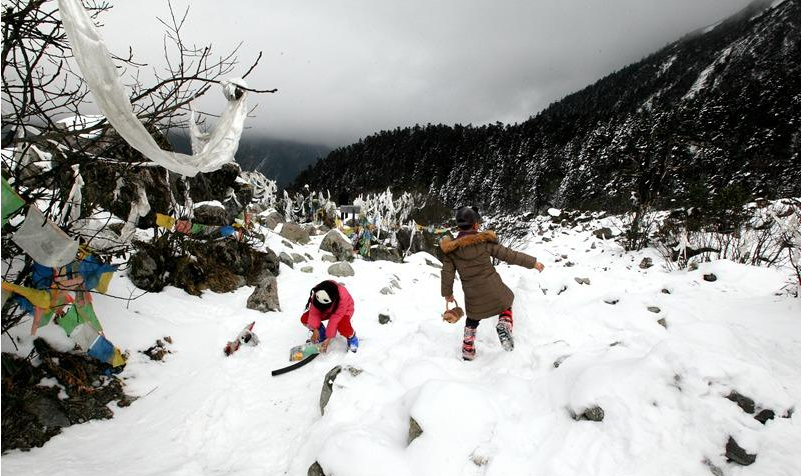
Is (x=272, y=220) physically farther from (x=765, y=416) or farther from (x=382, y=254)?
(x=765, y=416)

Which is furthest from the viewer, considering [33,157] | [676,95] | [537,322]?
[676,95]

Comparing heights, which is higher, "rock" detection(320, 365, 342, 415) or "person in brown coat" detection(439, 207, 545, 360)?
"person in brown coat" detection(439, 207, 545, 360)

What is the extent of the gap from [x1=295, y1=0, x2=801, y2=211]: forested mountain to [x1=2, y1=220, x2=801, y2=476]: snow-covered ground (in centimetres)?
738

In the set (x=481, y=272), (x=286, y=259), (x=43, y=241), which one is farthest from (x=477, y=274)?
(x=286, y=259)

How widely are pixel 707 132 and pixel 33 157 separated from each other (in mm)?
43186

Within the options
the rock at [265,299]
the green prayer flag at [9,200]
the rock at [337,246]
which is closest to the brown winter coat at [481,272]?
the green prayer flag at [9,200]

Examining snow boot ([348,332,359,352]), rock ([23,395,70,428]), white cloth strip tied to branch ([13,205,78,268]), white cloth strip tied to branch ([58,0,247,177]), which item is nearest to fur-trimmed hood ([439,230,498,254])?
snow boot ([348,332,359,352])

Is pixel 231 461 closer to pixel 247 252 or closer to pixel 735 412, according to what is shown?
pixel 735 412

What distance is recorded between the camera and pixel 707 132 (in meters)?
30.5

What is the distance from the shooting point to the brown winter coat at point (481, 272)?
3.28m

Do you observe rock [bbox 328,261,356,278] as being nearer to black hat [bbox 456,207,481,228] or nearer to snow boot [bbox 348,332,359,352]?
snow boot [bbox 348,332,359,352]

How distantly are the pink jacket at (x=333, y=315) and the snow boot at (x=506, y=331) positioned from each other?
69.4 inches

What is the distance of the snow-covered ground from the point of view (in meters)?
1.81

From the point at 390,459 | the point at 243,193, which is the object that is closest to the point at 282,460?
the point at 390,459
